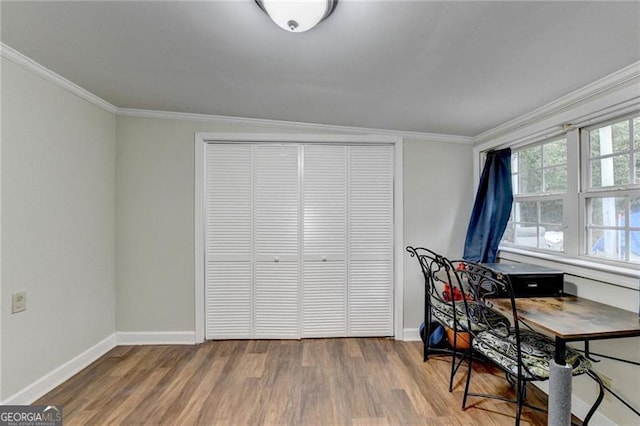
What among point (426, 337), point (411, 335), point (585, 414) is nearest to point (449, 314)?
point (426, 337)

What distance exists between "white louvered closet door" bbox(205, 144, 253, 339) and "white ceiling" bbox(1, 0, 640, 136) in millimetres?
689

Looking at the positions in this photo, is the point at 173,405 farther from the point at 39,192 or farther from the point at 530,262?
the point at 530,262

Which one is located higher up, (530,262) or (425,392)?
(530,262)

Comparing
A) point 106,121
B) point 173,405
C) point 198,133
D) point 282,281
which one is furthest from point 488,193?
point 106,121

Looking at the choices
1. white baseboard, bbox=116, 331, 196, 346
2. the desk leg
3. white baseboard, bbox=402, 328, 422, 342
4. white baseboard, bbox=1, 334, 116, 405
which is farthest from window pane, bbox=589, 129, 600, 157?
white baseboard, bbox=1, 334, 116, 405

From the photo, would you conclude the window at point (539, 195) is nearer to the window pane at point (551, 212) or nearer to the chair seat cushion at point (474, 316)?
the window pane at point (551, 212)

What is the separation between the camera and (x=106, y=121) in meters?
2.74

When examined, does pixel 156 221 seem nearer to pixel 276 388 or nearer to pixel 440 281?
pixel 276 388

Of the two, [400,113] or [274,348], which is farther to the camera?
[274,348]

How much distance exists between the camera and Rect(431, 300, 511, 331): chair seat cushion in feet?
6.19

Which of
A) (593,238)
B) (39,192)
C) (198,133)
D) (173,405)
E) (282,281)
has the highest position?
(198,133)

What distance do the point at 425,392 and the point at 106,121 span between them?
3482mm

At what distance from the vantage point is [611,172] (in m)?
1.91

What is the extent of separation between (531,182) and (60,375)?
4068 millimetres
